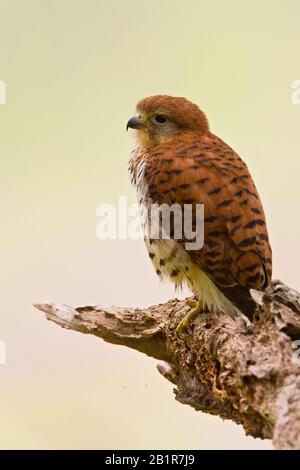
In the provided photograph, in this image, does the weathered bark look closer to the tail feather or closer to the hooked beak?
the tail feather

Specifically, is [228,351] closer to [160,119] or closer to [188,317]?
[188,317]

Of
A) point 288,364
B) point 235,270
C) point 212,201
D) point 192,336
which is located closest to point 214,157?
point 212,201

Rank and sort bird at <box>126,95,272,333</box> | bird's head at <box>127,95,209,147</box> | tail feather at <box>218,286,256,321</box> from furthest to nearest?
bird's head at <box>127,95,209,147</box> → bird at <box>126,95,272,333</box> → tail feather at <box>218,286,256,321</box>

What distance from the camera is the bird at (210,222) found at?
10.4 feet

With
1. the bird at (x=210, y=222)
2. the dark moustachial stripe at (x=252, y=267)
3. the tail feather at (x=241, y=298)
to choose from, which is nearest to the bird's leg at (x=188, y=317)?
the bird at (x=210, y=222)

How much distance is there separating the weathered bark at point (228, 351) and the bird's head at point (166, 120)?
0.95 metres

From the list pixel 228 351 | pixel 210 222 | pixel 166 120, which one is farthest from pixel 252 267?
pixel 166 120

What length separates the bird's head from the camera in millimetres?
3941

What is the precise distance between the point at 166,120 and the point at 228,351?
166cm

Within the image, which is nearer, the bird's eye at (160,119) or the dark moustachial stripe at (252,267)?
the dark moustachial stripe at (252,267)

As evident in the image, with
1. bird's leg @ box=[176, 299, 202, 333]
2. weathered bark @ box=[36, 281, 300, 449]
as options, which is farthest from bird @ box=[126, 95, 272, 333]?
weathered bark @ box=[36, 281, 300, 449]

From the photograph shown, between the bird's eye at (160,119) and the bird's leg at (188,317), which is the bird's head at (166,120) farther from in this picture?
the bird's leg at (188,317)

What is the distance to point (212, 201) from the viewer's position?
10.7ft

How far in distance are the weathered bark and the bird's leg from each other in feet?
0.09
